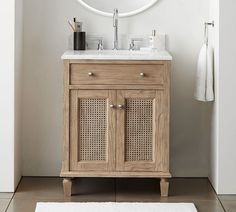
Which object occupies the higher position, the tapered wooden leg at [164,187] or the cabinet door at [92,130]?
the cabinet door at [92,130]

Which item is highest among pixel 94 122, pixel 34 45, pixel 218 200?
pixel 34 45

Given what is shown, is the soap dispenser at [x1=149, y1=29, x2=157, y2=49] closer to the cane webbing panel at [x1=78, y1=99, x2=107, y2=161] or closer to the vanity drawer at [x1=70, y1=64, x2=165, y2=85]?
the vanity drawer at [x1=70, y1=64, x2=165, y2=85]

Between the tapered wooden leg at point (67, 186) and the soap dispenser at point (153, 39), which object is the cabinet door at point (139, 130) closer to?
the tapered wooden leg at point (67, 186)

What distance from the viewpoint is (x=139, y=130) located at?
417 centimetres

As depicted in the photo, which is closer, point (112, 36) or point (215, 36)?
point (215, 36)

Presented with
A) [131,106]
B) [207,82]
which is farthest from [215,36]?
[131,106]

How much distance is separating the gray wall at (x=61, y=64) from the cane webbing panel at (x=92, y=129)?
0.47m

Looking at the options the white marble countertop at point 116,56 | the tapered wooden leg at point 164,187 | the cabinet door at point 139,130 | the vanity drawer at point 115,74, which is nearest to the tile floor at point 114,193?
the tapered wooden leg at point 164,187

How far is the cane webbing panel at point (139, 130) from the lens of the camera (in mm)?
4152

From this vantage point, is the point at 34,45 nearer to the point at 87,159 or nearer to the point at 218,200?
the point at 87,159

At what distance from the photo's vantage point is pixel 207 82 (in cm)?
431

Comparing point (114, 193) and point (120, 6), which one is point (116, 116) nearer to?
point (114, 193)

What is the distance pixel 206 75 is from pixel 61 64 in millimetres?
937

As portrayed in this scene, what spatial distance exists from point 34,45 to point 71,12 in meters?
0.32
